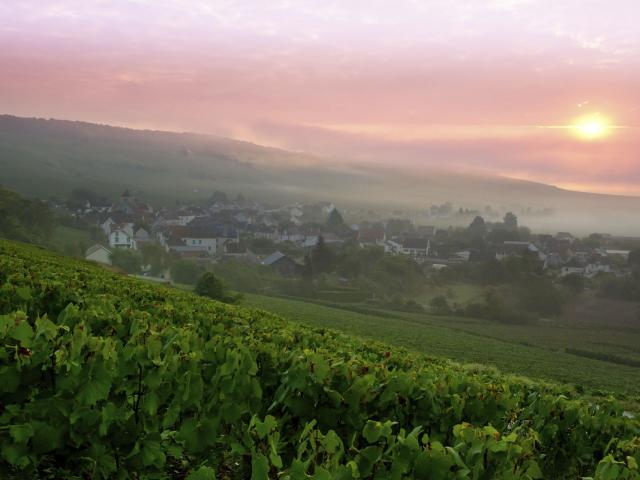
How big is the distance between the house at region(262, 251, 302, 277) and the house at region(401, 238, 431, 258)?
50289 millimetres

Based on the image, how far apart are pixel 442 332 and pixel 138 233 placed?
102 m

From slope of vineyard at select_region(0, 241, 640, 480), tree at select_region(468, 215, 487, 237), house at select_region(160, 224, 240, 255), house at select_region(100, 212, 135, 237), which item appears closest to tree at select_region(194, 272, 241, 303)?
slope of vineyard at select_region(0, 241, 640, 480)

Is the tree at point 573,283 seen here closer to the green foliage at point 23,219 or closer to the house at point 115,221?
the green foliage at point 23,219

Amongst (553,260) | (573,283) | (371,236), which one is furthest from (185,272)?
(371,236)

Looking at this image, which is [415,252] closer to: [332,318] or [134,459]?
[332,318]

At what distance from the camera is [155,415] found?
4.43 metres

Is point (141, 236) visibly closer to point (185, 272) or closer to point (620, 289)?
point (185, 272)

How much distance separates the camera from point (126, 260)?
3898 inches

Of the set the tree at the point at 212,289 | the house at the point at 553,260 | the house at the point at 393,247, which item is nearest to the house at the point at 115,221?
the house at the point at 393,247

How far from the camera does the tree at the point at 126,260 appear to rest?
9806cm

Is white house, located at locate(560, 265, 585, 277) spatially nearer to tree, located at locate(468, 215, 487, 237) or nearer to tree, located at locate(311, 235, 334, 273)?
tree, located at locate(468, 215, 487, 237)

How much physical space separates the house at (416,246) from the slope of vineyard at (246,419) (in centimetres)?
15321

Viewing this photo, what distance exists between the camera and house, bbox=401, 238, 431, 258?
6250 inches

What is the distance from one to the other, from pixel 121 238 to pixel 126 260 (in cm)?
3653
